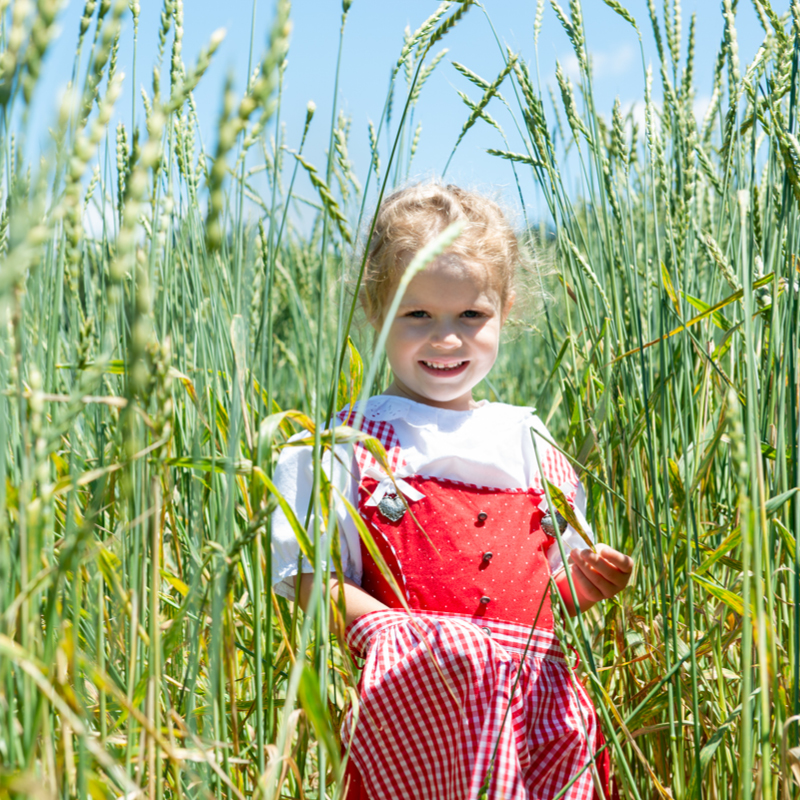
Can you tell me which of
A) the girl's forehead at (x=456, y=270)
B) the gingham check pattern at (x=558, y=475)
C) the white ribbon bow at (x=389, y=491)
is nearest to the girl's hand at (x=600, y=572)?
the gingham check pattern at (x=558, y=475)

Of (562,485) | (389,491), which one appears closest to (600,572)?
(562,485)

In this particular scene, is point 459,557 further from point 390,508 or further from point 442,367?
point 442,367

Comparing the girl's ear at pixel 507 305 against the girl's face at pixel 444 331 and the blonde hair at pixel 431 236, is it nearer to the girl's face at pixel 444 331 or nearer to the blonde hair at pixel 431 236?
the blonde hair at pixel 431 236

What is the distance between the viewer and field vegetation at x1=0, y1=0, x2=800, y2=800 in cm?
40

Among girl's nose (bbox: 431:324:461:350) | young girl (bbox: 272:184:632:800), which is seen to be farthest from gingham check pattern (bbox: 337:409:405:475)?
girl's nose (bbox: 431:324:461:350)

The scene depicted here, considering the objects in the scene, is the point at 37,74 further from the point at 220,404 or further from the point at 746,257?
the point at 220,404

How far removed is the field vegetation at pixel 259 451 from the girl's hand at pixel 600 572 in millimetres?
32

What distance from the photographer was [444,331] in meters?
1.04

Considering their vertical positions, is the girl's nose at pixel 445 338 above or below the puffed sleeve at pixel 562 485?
above

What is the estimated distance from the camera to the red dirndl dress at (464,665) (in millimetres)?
830

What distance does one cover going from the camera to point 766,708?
0.46m

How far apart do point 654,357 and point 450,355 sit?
286 millimetres

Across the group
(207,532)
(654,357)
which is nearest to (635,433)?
(654,357)

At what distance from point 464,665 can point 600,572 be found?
0.22 meters
